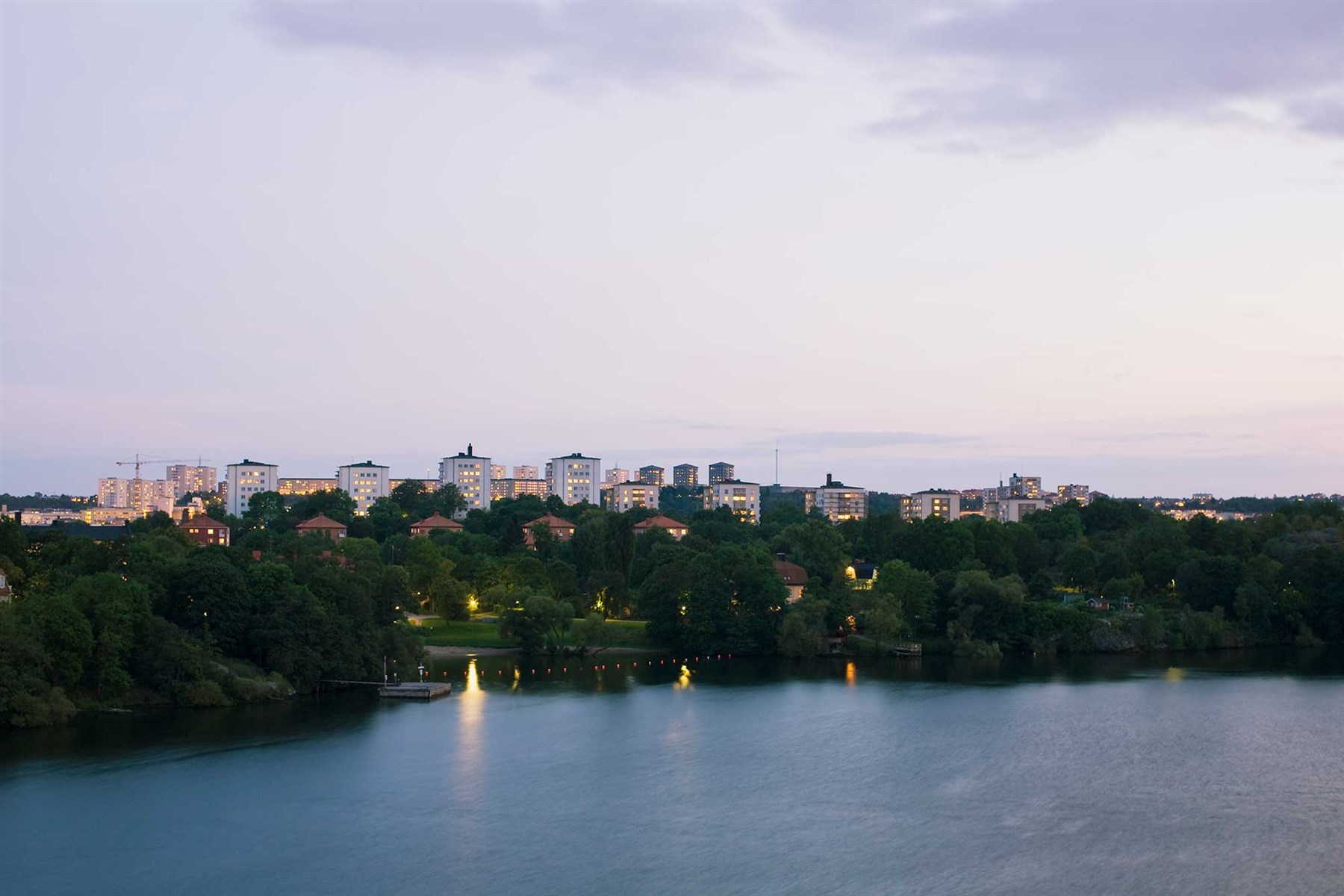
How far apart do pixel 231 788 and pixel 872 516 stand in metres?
61.1

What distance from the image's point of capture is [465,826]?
94.8 feet

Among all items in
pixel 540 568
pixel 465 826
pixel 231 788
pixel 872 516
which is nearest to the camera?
pixel 465 826

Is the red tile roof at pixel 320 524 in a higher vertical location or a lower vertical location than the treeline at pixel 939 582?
higher

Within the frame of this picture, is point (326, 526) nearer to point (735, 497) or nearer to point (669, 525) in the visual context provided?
point (669, 525)

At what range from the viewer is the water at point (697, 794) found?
84.4 ft

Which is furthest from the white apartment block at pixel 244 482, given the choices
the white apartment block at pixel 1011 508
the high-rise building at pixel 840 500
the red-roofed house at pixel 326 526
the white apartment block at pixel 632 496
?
the white apartment block at pixel 1011 508

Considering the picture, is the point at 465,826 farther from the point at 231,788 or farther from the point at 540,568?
the point at 540,568

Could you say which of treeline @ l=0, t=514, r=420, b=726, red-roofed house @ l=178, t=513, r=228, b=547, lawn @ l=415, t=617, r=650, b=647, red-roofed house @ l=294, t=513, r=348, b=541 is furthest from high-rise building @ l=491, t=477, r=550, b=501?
treeline @ l=0, t=514, r=420, b=726

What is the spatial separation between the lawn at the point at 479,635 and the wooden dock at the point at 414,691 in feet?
35.8

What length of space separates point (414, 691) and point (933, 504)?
395 ft

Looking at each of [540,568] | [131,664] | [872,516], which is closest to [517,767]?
[131,664]

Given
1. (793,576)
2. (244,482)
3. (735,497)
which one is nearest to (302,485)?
(244,482)

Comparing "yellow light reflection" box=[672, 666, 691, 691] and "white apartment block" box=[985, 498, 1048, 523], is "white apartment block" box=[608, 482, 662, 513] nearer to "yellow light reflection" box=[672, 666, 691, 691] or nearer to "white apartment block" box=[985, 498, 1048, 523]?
"white apartment block" box=[985, 498, 1048, 523]

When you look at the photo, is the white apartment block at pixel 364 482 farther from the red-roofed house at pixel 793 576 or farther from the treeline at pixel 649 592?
the red-roofed house at pixel 793 576
